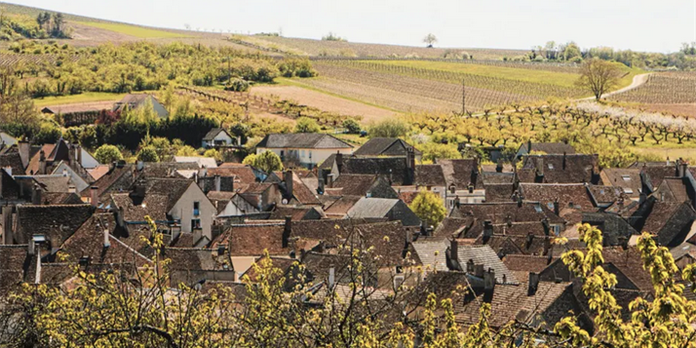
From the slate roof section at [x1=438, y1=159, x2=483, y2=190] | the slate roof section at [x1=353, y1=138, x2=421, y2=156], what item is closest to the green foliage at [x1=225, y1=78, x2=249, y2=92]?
the slate roof section at [x1=353, y1=138, x2=421, y2=156]

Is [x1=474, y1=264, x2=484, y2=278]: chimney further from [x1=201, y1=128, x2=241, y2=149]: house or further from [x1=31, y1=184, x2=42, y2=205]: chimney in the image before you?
[x1=201, y1=128, x2=241, y2=149]: house

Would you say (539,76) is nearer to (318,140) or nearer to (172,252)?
(318,140)

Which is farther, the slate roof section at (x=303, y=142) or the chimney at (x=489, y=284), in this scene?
the slate roof section at (x=303, y=142)

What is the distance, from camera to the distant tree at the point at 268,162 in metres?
91.3

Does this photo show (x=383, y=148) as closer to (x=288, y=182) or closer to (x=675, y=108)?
(x=288, y=182)

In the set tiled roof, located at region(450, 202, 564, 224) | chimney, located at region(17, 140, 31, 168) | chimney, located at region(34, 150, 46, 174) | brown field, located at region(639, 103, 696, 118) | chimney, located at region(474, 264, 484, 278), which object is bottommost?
tiled roof, located at region(450, 202, 564, 224)

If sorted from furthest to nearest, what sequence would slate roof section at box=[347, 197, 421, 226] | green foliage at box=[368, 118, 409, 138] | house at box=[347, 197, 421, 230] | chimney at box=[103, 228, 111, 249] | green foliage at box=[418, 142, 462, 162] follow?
1. green foliage at box=[368, 118, 409, 138]
2. green foliage at box=[418, 142, 462, 162]
3. slate roof section at box=[347, 197, 421, 226]
4. house at box=[347, 197, 421, 230]
5. chimney at box=[103, 228, 111, 249]

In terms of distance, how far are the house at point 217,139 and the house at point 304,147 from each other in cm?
545

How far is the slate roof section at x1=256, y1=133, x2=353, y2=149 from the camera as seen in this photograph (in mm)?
101500

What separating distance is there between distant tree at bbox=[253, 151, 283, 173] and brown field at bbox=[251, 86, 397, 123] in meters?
34.3

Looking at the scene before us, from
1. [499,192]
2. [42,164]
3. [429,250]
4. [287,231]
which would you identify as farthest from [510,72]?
[429,250]

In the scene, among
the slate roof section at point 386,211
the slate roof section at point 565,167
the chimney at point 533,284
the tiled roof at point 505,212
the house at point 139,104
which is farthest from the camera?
the house at point 139,104

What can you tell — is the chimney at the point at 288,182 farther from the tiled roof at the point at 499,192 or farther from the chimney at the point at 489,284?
the chimney at the point at 489,284

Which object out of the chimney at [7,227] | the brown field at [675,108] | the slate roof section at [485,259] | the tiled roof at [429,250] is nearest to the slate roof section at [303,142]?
the brown field at [675,108]
